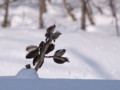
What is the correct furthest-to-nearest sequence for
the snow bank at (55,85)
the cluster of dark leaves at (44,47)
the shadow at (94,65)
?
the shadow at (94,65) → the cluster of dark leaves at (44,47) → the snow bank at (55,85)

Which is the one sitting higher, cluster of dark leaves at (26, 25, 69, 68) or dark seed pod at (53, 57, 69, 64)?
cluster of dark leaves at (26, 25, 69, 68)

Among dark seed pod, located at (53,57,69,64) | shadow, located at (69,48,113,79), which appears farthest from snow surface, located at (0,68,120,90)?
shadow, located at (69,48,113,79)

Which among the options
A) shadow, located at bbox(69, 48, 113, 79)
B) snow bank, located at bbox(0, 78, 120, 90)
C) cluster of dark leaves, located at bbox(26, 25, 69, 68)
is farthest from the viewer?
shadow, located at bbox(69, 48, 113, 79)

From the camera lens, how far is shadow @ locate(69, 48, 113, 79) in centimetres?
274

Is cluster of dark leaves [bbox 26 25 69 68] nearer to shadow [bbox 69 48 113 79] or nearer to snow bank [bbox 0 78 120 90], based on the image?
snow bank [bbox 0 78 120 90]

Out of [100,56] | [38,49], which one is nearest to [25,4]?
[100,56]

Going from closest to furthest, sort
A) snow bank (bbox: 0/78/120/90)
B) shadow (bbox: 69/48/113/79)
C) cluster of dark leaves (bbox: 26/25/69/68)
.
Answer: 1. snow bank (bbox: 0/78/120/90)
2. cluster of dark leaves (bbox: 26/25/69/68)
3. shadow (bbox: 69/48/113/79)

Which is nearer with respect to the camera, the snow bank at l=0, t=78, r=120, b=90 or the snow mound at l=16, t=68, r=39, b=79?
the snow bank at l=0, t=78, r=120, b=90

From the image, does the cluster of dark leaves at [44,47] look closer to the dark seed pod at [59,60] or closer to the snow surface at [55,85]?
the dark seed pod at [59,60]

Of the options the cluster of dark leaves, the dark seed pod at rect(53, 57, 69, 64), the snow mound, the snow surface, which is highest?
the cluster of dark leaves

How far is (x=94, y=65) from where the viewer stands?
289 centimetres

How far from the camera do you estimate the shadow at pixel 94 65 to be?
2.74 m

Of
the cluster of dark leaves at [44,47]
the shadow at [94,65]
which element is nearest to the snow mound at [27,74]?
the cluster of dark leaves at [44,47]

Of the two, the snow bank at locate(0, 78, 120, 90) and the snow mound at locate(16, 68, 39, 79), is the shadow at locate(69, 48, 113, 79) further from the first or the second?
the snow bank at locate(0, 78, 120, 90)
